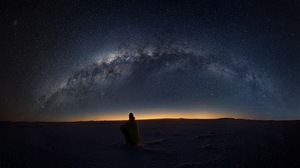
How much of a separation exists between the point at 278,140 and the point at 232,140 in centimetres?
187

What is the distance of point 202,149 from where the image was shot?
32.7ft

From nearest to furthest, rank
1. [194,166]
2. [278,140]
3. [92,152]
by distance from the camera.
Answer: [194,166] < [92,152] < [278,140]

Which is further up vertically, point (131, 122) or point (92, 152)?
point (131, 122)

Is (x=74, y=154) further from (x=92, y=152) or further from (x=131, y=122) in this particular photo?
(x=131, y=122)

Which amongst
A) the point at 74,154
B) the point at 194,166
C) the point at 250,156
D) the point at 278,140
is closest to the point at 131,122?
the point at 74,154

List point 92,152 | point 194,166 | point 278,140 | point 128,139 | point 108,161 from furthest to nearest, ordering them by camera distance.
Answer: point 128,139 < point 278,140 < point 92,152 < point 108,161 < point 194,166

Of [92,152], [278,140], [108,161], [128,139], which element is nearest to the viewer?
[108,161]

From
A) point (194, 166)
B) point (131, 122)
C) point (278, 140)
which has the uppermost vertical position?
point (131, 122)

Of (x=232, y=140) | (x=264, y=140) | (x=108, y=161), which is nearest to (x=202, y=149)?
(x=232, y=140)

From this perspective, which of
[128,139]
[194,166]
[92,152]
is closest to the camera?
[194,166]

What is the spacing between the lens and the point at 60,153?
28.4ft

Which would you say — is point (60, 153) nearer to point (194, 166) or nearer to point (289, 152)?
point (194, 166)

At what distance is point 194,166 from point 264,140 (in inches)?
174

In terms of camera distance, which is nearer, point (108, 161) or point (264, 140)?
point (108, 161)
